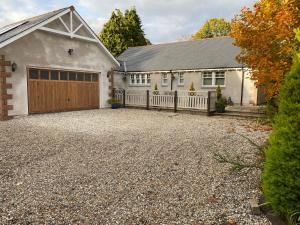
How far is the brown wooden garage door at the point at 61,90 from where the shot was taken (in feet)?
44.3

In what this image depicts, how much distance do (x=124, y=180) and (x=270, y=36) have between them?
7.70 metres

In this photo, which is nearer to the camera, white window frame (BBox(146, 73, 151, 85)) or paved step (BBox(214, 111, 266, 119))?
paved step (BBox(214, 111, 266, 119))

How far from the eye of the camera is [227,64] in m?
18.5

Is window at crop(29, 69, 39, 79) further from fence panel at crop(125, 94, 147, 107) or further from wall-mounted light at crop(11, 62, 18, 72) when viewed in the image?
fence panel at crop(125, 94, 147, 107)

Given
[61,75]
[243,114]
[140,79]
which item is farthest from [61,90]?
[243,114]

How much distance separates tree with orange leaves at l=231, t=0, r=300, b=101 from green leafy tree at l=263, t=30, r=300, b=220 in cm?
623

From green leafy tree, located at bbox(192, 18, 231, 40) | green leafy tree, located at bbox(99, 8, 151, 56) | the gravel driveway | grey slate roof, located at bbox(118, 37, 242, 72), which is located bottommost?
the gravel driveway

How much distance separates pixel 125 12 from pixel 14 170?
3777 cm

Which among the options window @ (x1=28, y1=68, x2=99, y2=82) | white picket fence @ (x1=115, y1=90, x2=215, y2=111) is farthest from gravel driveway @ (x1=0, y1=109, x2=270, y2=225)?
white picket fence @ (x1=115, y1=90, x2=215, y2=111)

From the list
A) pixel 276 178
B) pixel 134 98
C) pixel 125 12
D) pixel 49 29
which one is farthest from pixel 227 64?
pixel 125 12

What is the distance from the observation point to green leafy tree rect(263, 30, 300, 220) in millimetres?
2781

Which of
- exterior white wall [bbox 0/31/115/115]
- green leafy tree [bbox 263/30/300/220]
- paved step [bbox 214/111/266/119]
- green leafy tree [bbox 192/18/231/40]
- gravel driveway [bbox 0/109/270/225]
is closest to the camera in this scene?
green leafy tree [bbox 263/30/300/220]

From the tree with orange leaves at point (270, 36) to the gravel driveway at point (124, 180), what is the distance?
254 cm

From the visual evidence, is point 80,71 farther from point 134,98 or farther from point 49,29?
point 134,98
